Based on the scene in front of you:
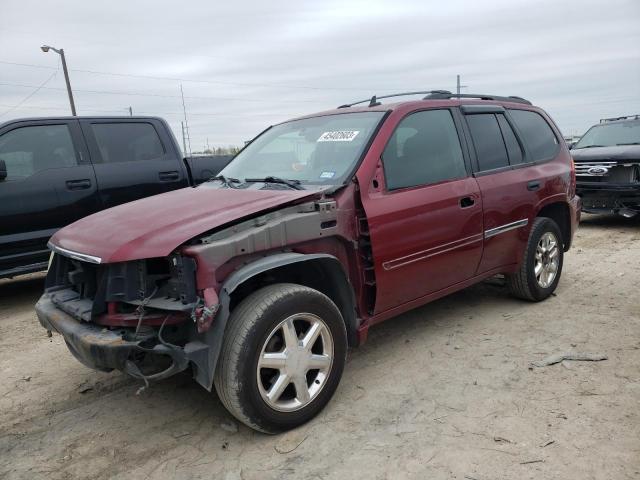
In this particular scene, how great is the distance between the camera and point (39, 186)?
5355 mm

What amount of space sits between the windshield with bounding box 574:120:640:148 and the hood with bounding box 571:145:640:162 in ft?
1.42

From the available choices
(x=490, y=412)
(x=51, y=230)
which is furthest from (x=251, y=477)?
(x=51, y=230)

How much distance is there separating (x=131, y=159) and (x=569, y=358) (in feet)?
16.6

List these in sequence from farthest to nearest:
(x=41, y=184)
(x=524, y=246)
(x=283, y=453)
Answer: (x=41, y=184), (x=524, y=246), (x=283, y=453)

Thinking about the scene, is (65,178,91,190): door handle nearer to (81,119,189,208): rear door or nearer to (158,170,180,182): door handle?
(81,119,189,208): rear door

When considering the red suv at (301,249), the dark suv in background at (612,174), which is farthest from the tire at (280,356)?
the dark suv in background at (612,174)

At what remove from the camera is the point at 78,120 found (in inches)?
230

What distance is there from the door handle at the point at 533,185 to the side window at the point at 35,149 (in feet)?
15.4

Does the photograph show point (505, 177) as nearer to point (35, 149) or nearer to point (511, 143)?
point (511, 143)

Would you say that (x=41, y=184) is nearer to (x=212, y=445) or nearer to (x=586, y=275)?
(x=212, y=445)

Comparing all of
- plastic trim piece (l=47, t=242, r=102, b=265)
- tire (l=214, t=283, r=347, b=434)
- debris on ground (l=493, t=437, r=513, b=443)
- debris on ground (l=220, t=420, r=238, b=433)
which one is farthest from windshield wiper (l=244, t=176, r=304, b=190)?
debris on ground (l=493, t=437, r=513, b=443)

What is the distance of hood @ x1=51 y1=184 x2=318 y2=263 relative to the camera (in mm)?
2596

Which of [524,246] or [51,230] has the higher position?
[51,230]

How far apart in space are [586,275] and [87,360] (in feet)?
16.9
